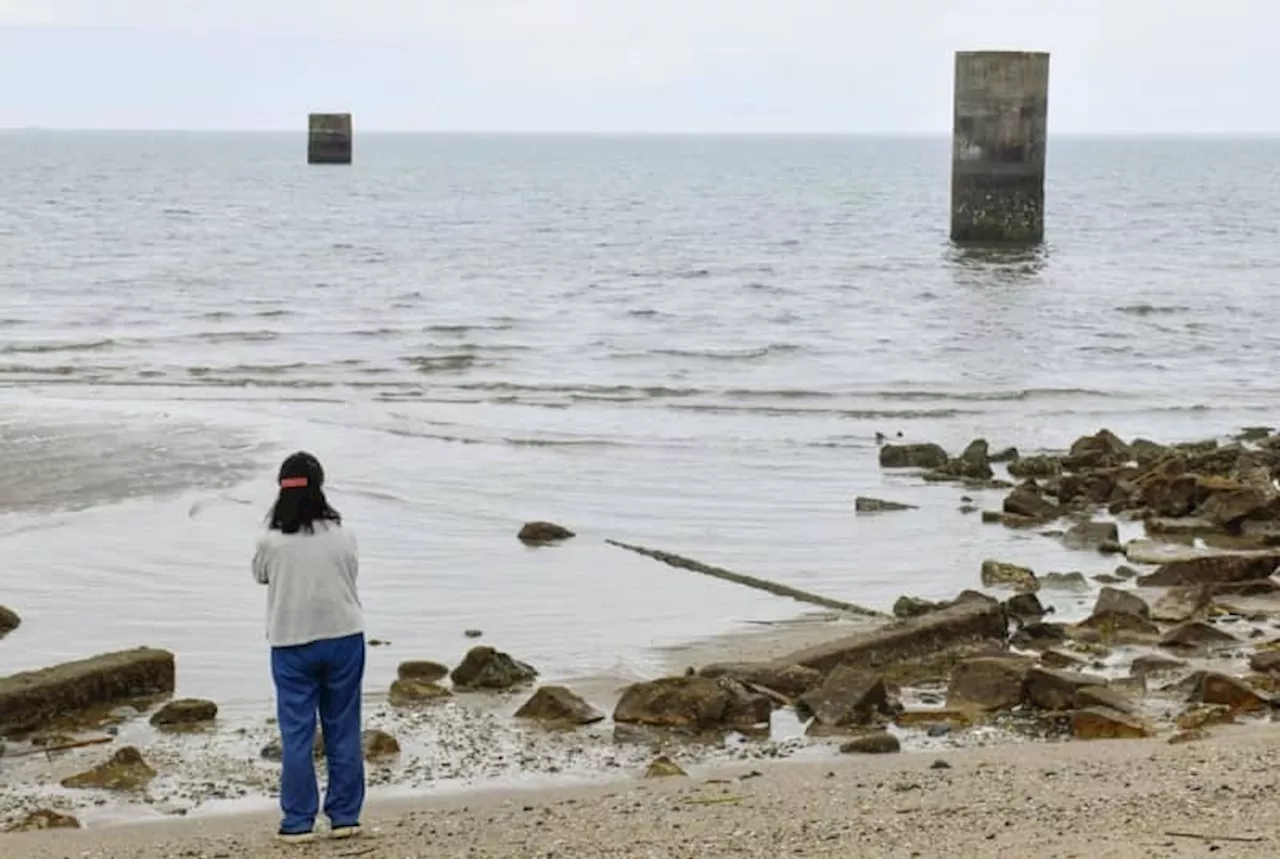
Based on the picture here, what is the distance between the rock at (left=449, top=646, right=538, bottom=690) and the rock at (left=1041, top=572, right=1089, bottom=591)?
144 inches

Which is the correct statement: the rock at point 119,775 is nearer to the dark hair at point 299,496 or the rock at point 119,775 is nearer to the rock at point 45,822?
the rock at point 45,822

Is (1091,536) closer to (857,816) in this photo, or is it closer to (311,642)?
(857,816)

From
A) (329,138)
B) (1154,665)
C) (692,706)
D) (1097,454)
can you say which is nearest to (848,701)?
(692,706)

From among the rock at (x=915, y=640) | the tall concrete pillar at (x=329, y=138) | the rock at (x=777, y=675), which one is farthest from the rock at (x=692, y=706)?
the tall concrete pillar at (x=329, y=138)

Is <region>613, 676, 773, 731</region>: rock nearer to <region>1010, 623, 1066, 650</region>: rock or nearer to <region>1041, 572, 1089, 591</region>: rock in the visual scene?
<region>1010, 623, 1066, 650</region>: rock

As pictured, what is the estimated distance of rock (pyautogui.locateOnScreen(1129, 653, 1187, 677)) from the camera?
32.1 feet

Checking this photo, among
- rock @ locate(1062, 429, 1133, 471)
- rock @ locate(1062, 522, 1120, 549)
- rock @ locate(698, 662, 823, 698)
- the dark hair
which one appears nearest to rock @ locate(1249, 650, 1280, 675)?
rock @ locate(698, 662, 823, 698)

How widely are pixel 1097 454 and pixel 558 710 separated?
8.55m

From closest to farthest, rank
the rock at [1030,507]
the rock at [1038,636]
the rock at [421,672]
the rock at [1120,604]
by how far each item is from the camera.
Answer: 1. the rock at [421,672]
2. the rock at [1038,636]
3. the rock at [1120,604]
4. the rock at [1030,507]

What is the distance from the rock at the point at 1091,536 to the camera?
1333 centimetres

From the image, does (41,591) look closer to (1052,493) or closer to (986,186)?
(1052,493)

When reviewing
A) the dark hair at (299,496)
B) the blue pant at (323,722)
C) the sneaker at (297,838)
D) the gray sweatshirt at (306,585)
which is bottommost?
the sneaker at (297,838)

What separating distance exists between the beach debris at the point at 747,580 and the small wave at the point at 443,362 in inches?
469

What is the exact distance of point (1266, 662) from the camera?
31.4ft
